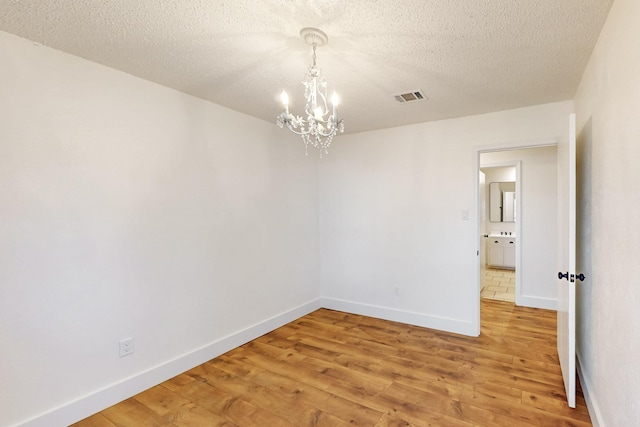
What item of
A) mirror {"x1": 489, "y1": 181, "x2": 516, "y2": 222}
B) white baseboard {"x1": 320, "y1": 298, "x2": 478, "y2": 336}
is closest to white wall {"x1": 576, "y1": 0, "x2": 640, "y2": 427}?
white baseboard {"x1": 320, "y1": 298, "x2": 478, "y2": 336}

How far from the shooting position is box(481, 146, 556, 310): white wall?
429cm

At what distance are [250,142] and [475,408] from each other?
10.1ft

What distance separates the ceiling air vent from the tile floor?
140 inches

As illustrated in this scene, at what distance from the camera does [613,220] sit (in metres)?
1.65

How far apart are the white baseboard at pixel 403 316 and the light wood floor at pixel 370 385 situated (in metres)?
0.14

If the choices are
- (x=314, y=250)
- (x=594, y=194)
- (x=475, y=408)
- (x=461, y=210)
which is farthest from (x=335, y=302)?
(x=594, y=194)

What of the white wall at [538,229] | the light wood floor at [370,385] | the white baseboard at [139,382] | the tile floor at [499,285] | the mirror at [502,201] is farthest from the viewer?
the mirror at [502,201]

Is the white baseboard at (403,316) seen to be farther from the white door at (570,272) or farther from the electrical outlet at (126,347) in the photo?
the electrical outlet at (126,347)

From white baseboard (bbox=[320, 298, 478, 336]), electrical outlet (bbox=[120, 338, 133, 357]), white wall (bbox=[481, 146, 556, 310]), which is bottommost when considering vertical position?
white baseboard (bbox=[320, 298, 478, 336])

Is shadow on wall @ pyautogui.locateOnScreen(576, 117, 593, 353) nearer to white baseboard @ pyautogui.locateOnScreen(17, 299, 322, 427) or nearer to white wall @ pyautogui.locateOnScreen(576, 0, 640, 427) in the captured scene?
white wall @ pyautogui.locateOnScreen(576, 0, 640, 427)

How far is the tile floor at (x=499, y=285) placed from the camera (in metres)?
5.04

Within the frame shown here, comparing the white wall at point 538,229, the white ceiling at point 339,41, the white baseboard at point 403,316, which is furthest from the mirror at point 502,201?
the white ceiling at point 339,41

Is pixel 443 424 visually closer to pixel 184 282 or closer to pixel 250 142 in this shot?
pixel 184 282

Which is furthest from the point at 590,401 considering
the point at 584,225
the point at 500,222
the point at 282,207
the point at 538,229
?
the point at 500,222
